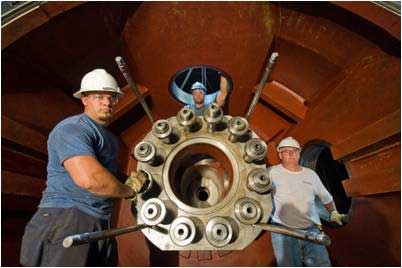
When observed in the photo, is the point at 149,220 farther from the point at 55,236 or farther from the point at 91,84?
the point at 91,84

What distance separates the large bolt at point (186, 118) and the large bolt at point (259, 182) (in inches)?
14.5

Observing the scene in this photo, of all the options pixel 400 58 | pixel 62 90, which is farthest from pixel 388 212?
pixel 62 90

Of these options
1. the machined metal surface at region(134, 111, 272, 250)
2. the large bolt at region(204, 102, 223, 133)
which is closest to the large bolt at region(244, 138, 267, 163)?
the machined metal surface at region(134, 111, 272, 250)

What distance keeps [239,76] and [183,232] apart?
1.13 m

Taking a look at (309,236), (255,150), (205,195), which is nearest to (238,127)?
(255,150)

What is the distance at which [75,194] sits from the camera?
1.20 metres

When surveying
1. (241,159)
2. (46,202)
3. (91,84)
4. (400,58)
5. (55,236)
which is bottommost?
(55,236)

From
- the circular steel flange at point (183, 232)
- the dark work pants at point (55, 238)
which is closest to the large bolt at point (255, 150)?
the circular steel flange at point (183, 232)

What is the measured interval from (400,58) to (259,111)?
101 cm

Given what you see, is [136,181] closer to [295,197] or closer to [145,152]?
[145,152]

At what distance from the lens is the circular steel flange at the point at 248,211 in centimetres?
137

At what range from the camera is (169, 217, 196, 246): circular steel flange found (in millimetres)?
1324

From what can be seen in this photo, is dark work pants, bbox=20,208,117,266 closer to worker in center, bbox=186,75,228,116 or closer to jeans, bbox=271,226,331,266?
jeans, bbox=271,226,331,266

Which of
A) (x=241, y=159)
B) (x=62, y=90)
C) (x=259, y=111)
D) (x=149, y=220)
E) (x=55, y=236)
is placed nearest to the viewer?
(x=55, y=236)
